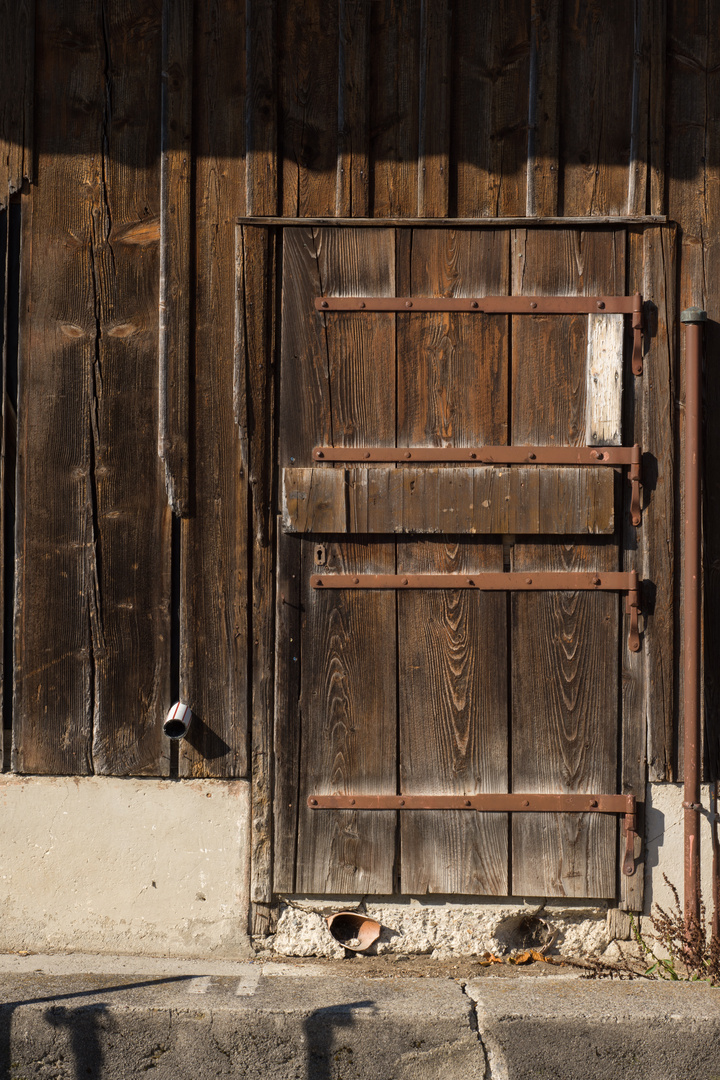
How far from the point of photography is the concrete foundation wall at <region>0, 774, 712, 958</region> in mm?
2918

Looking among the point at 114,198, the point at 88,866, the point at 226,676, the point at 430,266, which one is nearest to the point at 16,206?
the point at 114,198

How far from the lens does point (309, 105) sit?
9.65ft

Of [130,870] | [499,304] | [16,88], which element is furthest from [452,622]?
[16,88]

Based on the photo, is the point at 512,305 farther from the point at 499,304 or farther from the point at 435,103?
the point at 435,103

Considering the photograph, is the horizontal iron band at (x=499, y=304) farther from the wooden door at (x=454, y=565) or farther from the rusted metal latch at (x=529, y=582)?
the rusted metal latch at (x=529, y=582)

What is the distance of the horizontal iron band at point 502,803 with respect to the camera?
9.42 feet

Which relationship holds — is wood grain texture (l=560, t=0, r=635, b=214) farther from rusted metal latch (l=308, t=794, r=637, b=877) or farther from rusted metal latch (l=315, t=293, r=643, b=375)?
rusted metal latch (l=308, t=794, r=637, b=877)

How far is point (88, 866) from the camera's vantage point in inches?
116

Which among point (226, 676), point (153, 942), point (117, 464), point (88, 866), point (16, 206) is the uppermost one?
point (16, 206)

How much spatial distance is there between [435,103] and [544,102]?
0.38 m

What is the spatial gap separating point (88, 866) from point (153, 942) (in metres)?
0.35

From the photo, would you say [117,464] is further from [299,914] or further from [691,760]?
[691,760]

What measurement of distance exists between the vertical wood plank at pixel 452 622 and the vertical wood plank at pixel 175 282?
78 cm

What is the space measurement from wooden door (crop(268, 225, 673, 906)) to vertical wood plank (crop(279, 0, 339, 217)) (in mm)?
133
